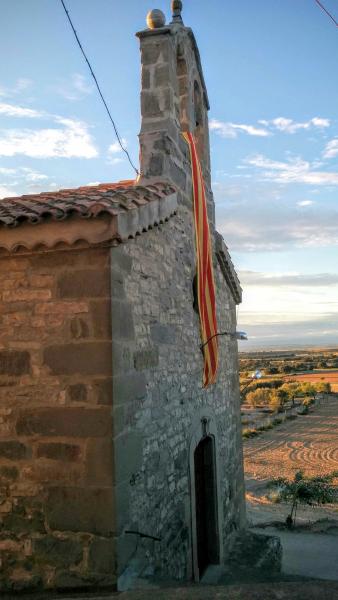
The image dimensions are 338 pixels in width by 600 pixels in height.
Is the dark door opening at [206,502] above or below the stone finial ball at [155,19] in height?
below

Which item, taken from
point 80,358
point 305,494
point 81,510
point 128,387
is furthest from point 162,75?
point 305,494

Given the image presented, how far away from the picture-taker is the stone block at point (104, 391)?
3.88 meters

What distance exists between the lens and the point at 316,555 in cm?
895

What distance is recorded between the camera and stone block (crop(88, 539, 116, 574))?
3.70m

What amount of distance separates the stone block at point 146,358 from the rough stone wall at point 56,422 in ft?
1.77

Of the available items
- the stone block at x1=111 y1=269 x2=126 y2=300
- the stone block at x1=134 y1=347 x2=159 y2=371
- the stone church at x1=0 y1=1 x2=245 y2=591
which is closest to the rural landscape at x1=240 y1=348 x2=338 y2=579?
the stone block at x1=134 y1=347 x2=159 y2=371

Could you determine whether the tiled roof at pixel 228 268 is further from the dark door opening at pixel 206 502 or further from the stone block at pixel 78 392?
the stone block at pixel 78 392

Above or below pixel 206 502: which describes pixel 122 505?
above

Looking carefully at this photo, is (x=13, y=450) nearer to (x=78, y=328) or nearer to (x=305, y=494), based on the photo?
(x=78, y=328)

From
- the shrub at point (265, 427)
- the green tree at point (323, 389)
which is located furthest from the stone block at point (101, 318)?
the green tree at point (323, 389)

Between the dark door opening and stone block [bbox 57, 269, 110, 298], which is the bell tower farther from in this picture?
the dark door opening

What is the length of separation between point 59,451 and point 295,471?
674 inches

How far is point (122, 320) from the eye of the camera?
13.6 ft

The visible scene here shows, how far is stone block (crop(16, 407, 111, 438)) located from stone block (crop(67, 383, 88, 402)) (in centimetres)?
Answer: 8
